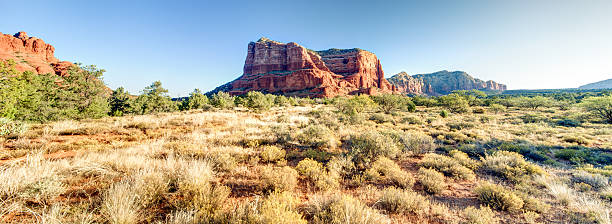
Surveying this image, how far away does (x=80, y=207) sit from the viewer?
2709mm

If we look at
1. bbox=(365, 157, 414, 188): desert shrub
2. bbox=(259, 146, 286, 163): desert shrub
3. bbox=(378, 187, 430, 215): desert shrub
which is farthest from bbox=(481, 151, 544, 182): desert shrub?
bbox=(259, 146, 286, 163): desert shrub

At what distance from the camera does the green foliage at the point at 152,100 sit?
22047mm

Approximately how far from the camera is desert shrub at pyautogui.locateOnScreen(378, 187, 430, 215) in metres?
3.42

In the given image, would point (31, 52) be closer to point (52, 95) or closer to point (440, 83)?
point (52, 95)

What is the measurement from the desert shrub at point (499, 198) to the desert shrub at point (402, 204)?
146 centimetres

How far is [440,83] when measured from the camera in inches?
6614

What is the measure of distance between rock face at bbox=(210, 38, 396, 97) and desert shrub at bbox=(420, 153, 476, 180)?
247ft

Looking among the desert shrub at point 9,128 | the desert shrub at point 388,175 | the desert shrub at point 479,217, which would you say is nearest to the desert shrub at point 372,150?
the desert shrub at point 388,175

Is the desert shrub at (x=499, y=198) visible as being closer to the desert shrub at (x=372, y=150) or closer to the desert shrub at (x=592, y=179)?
the desert shrub at (x=372, y=150)

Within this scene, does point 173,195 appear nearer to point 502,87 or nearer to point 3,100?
point 3,100

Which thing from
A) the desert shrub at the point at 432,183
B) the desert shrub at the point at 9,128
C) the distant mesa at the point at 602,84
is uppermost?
the distant mesa at the point at 602,84

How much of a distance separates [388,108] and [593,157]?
18.4 meters

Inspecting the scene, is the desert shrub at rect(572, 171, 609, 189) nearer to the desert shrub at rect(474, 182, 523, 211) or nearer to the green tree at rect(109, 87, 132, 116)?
the desert shrub at rect(474, 182, 523, 211)

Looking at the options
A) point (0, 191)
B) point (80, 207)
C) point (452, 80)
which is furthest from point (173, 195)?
point (452, 80)
